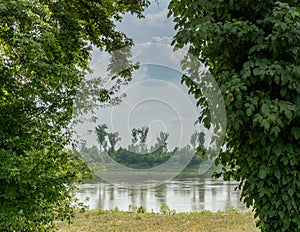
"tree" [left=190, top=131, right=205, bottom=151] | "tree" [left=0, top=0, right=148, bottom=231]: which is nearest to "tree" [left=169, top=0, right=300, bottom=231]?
"tree" [left=190, top=131, right=205, bottom=151]

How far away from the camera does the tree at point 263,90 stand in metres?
1.82

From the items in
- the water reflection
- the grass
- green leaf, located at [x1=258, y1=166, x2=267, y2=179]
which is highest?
green leaf, located at [x1=258, y1=166, x2=267, y2=179]

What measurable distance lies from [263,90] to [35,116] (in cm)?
165

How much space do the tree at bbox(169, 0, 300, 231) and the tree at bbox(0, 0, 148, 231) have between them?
3.19 feet

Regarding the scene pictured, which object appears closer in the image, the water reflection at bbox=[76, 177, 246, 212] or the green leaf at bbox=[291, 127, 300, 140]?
the green leaf at bbox=[291, 127, 300, 140]

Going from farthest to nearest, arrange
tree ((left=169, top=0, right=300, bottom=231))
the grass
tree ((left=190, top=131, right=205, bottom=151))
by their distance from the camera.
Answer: the grass < tree ((left=190, top=131, right=205, bottom=151)) < tree ((left=169, top=0, right=300, bottom=231))

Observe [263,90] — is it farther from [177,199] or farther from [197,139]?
[177,199]

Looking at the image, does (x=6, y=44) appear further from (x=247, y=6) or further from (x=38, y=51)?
(x=247, y=6)

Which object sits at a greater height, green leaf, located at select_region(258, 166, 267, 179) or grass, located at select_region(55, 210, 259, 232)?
green leaf, located at select_region(258, 166, 267, 179)

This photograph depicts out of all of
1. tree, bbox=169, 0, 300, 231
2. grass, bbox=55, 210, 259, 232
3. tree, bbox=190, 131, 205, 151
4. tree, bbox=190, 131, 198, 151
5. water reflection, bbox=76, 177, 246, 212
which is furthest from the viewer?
water reflection, bbox=76, 177, 246, 212

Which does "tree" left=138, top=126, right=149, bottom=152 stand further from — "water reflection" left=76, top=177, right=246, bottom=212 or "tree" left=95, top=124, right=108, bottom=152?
"water reflection" left=76, top=177, right=246, bottom=212

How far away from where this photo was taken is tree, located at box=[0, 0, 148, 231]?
2.14 m

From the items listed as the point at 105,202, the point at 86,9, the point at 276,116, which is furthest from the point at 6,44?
the point at 105,202

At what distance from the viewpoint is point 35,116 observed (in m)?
2.50
